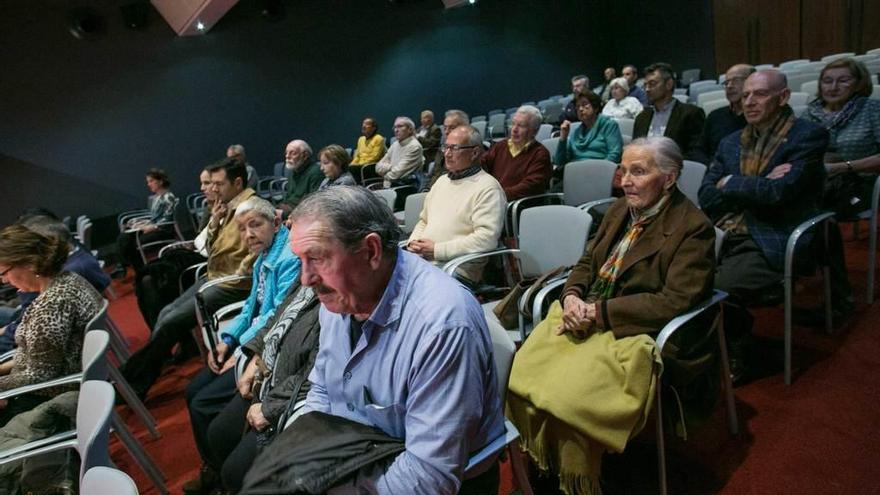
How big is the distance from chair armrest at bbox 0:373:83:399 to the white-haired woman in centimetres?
514

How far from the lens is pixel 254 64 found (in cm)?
858

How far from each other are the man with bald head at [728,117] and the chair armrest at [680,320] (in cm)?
189

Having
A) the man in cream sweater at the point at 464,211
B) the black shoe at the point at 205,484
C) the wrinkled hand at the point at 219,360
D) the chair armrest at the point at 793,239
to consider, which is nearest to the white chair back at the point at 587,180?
the man in cream sweater at the point at 464,211

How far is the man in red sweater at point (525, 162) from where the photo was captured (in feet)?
12.0

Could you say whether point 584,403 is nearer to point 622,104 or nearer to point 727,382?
point 727,382

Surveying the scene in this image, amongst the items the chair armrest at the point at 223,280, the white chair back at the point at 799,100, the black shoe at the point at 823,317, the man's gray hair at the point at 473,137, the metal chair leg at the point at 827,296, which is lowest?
the black shoe at the point at 823,317

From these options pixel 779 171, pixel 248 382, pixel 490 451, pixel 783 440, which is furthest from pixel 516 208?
pixel 490 451

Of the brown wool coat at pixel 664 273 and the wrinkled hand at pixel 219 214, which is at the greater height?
the wrinkled hand at pixel 219 214

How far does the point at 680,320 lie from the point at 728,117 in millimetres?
2187

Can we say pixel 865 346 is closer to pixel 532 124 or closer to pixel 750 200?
pixel 750 200

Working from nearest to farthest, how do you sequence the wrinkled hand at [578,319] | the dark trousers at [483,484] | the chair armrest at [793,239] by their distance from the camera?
the dark trousers at [483,484], the wrinkled hand at [578,319], the chair armrest at [793,239]

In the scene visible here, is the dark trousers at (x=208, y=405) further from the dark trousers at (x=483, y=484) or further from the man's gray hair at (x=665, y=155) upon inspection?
the man's gray hair at (x=665, y=155)

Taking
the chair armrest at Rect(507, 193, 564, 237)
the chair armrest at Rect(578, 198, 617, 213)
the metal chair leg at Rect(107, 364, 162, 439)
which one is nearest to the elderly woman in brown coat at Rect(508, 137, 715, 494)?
the chair armrest at Rect(578, 198, 617, 213)

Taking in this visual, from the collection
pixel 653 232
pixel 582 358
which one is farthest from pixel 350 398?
pixel 653 232
